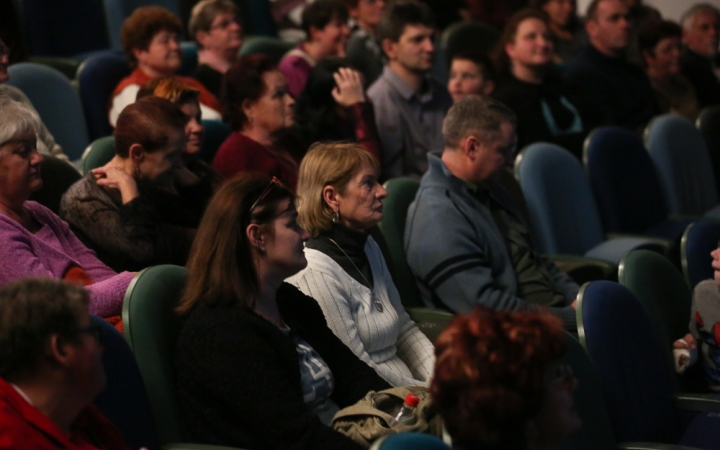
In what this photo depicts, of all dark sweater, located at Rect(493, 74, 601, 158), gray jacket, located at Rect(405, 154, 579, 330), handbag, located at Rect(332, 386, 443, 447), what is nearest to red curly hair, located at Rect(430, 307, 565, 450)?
handbag, located at Rect(332, 386, 443, 447)

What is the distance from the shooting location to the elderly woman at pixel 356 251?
8.76 feet

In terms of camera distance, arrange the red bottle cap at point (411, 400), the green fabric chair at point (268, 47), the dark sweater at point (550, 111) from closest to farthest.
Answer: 1. the red bottle cap at point (411, 400)
2. the dark sweater at point (550, 111)
3. the green fabric chair at point (268, 47)

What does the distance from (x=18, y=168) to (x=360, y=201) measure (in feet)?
2.85

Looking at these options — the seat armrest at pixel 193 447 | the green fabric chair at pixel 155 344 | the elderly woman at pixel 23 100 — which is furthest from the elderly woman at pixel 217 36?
the seat armrest at pixel 193 447

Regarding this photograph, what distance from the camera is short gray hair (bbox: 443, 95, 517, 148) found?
11.0 feet

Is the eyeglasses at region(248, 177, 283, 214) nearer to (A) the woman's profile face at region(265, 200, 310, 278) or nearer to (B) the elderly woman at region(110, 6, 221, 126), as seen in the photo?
(A) the woman's profile face at region(265, 200, 310, 278)

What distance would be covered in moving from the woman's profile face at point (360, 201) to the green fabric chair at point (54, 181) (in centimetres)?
84

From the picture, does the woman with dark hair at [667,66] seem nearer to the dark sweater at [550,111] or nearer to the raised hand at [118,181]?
the dark sweater at [550,111]

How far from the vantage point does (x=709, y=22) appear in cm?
666

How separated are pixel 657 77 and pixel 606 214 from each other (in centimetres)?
193

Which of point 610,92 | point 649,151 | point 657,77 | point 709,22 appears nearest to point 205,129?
point 649,151

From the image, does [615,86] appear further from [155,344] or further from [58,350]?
[58,350]

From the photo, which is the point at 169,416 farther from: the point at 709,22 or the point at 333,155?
the point at 709,22

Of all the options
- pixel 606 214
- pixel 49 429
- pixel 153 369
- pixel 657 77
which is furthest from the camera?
pixel 657 77
